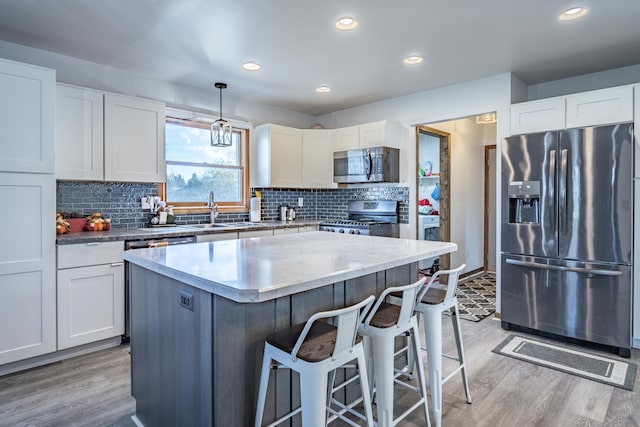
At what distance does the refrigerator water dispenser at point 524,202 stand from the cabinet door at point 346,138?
1.99 metres

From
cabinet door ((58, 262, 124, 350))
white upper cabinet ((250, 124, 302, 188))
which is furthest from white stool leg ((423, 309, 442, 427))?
white upper cabinet ((250, 124, 302, 188))

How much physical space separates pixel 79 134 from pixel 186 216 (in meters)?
1.35

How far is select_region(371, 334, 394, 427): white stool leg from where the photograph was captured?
1637 mm

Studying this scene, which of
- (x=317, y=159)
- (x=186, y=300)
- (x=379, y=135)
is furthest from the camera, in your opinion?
(x=317, y=159)

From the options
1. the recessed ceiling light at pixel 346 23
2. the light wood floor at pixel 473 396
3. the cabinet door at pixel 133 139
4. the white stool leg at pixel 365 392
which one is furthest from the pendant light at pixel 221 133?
the white stool leg at pixel 365 392

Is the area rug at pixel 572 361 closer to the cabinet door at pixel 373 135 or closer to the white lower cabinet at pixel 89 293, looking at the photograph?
the cabinet door at pixel 373 135

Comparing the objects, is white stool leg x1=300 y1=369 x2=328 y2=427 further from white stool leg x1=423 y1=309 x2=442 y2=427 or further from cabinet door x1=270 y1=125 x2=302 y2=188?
cabinet door x1=270 y1=125 x2=302 y2=188

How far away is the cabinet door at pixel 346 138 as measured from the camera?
473 cm

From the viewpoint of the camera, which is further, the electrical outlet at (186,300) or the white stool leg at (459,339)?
the white stool leg at (459,339)

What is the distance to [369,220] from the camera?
16.0 ft

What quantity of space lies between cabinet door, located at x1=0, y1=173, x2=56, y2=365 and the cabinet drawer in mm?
76

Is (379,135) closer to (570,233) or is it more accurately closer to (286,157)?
(286,157)

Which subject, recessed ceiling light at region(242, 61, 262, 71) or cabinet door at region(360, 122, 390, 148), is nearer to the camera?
recessed ceiling light at region(242, 61, 262, 71)

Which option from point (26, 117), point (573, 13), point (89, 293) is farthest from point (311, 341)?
point (573, 13)
